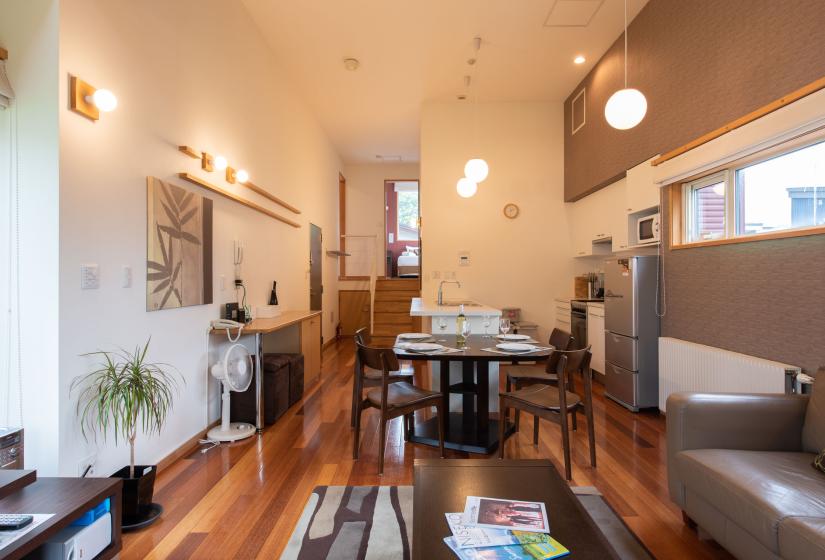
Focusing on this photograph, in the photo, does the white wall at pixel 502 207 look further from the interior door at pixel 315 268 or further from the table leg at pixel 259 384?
the table leg at pixel 259 384

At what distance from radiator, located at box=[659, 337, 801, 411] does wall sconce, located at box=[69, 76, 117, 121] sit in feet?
12.4

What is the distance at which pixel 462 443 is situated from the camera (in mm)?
2951

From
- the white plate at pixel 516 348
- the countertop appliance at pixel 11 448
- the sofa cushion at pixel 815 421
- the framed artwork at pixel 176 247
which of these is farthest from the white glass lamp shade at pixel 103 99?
the sofa cushion at pixel 815 421

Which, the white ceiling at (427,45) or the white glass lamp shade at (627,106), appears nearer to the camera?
the white glass lamp shade at (627,106)

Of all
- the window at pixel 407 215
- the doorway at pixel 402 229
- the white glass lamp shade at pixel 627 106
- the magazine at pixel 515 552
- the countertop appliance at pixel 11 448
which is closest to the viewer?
the magazine at pixel 515 552

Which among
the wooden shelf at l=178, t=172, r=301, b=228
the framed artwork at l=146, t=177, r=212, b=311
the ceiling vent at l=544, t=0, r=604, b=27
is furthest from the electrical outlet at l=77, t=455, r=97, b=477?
the ceiling vent at l=544, t=0, r=604, b=27

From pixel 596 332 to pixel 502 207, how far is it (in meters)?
2.25

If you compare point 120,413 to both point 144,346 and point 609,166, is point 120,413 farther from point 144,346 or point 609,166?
point 609,166

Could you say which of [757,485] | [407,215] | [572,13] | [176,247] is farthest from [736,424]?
[407,215]

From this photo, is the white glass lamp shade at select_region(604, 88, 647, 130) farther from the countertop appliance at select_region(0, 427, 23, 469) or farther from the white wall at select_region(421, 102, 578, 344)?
the countertop appliance at select_region(0, 427, 23, 469)

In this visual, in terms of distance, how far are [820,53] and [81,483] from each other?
13.3 ft

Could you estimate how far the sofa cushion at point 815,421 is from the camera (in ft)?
6.26

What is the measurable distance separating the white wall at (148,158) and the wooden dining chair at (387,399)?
4.17 ft

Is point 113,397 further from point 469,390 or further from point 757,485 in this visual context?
point 757,485
